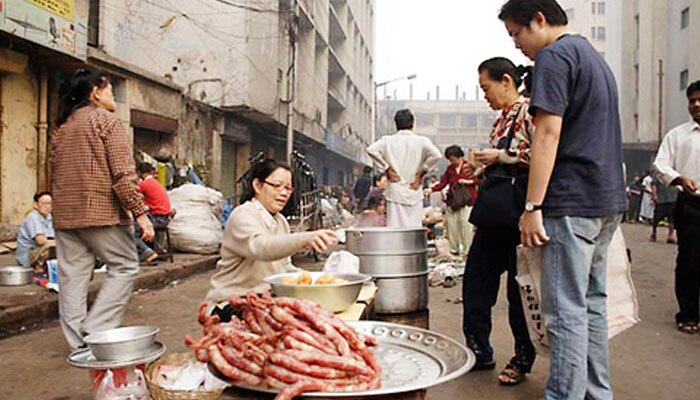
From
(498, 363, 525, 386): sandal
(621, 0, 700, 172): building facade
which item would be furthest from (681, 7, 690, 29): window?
(498, 363, 525, 386): sandal

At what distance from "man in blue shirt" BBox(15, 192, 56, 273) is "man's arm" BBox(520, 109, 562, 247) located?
647 centimetres

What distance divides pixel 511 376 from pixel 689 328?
2.53 metres

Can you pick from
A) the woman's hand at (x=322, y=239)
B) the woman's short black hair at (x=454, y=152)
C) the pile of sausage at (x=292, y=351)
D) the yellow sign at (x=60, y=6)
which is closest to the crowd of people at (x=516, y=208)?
the woman's hand at (x=322, y=239)

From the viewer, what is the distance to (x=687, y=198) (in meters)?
4.94

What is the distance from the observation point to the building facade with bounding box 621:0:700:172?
27.2m

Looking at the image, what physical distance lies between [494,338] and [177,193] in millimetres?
6877

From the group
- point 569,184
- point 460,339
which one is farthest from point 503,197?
point 460,339

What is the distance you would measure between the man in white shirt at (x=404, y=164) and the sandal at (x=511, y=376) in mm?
2925

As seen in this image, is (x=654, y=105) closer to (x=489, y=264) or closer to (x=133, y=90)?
(x=133, y=90)

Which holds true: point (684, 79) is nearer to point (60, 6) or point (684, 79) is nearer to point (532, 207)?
point (60, 6)

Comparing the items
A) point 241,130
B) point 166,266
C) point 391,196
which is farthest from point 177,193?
point 241,130

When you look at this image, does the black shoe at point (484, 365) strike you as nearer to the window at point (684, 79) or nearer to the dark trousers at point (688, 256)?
the dark trousers at point (688, 256)

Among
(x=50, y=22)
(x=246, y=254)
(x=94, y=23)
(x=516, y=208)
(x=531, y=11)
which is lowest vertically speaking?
(x=246, y=254)

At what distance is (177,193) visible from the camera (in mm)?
9984
